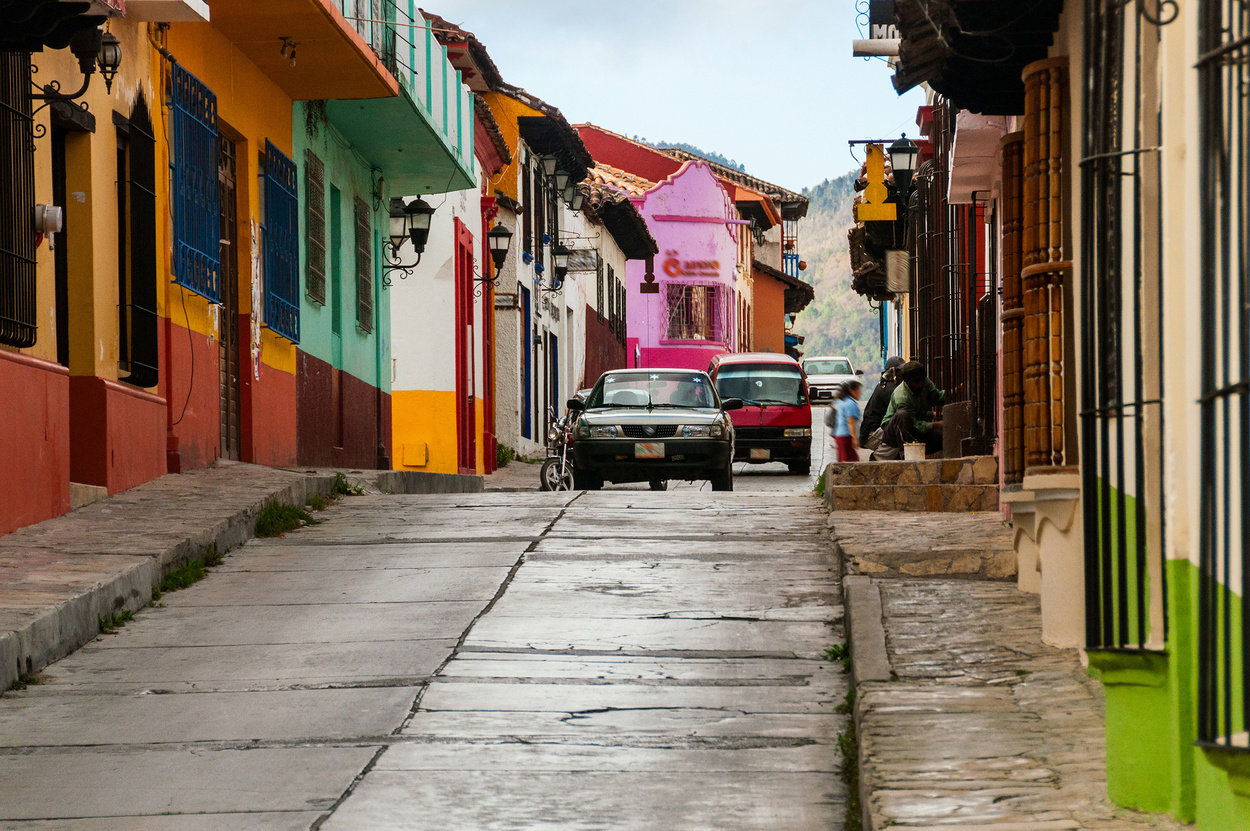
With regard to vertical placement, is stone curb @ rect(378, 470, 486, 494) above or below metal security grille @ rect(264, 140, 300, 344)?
below

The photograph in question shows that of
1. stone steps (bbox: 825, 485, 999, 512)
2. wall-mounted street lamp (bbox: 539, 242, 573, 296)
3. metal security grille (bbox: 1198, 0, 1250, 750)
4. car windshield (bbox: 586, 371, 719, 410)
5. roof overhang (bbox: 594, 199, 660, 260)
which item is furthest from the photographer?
roof overhang (bbox: 594, 199, 660, 260)

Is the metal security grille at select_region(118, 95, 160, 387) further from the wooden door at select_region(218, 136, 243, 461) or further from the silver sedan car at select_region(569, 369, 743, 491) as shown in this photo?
the silver sedan car at select_region(569, 369, 743, 491)

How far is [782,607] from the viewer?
9398 mm

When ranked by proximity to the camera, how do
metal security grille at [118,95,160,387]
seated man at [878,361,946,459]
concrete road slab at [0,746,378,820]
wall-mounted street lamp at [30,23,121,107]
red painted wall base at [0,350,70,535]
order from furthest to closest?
seated man at [878,361,946,459] → metal security grille at [118,95,160,387] → wall-mounted street lamp at [30,23,121,107] → red painted wall base at [0,350,70,535] → concrete road slab at [0,746,378,820]

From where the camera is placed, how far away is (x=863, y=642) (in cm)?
754

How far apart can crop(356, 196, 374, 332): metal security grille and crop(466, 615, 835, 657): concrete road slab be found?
12.8 metres

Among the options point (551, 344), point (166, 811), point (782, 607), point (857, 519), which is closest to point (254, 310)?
point (857, 519)

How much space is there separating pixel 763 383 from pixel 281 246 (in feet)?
44.3

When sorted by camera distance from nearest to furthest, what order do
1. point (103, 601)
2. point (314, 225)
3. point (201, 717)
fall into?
point (201, 717) < point (103, 601) < point (314, 225)

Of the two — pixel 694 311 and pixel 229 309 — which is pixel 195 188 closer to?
pixel 229 309

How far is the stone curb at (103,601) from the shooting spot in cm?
767

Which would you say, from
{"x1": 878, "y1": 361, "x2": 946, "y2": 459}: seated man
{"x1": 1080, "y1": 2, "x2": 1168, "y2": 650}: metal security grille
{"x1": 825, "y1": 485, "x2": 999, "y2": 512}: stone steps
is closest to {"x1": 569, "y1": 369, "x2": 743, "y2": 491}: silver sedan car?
{"x1": 878, "y1": 361, "x2": 946, "y2": 459}: seated man

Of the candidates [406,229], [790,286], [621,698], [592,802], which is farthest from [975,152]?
[790,286]

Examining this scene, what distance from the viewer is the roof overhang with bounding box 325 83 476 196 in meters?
19.3
